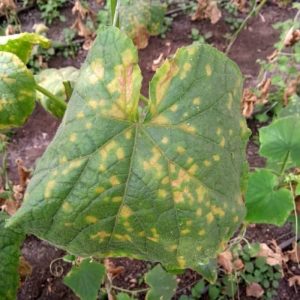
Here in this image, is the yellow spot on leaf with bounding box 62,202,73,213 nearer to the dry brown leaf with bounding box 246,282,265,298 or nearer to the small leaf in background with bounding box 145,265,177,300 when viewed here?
the small leaf in background with bounding box 145,265,177,300

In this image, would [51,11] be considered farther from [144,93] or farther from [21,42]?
[21,42]

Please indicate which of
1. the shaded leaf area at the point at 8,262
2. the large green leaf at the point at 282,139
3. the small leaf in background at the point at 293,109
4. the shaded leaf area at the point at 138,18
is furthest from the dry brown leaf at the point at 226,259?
the shaded leaf area at the point at 138,18

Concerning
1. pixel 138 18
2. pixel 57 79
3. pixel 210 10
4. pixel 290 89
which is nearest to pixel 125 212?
pixel 57 79

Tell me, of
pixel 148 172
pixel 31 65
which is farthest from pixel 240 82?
pixel 31 65

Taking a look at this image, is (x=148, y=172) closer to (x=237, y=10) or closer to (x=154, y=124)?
(x=154, y=124)

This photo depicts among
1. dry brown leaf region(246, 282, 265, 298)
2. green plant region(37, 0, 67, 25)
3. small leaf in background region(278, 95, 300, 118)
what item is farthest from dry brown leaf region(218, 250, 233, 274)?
green plant region(37, 0, 67, 25)
